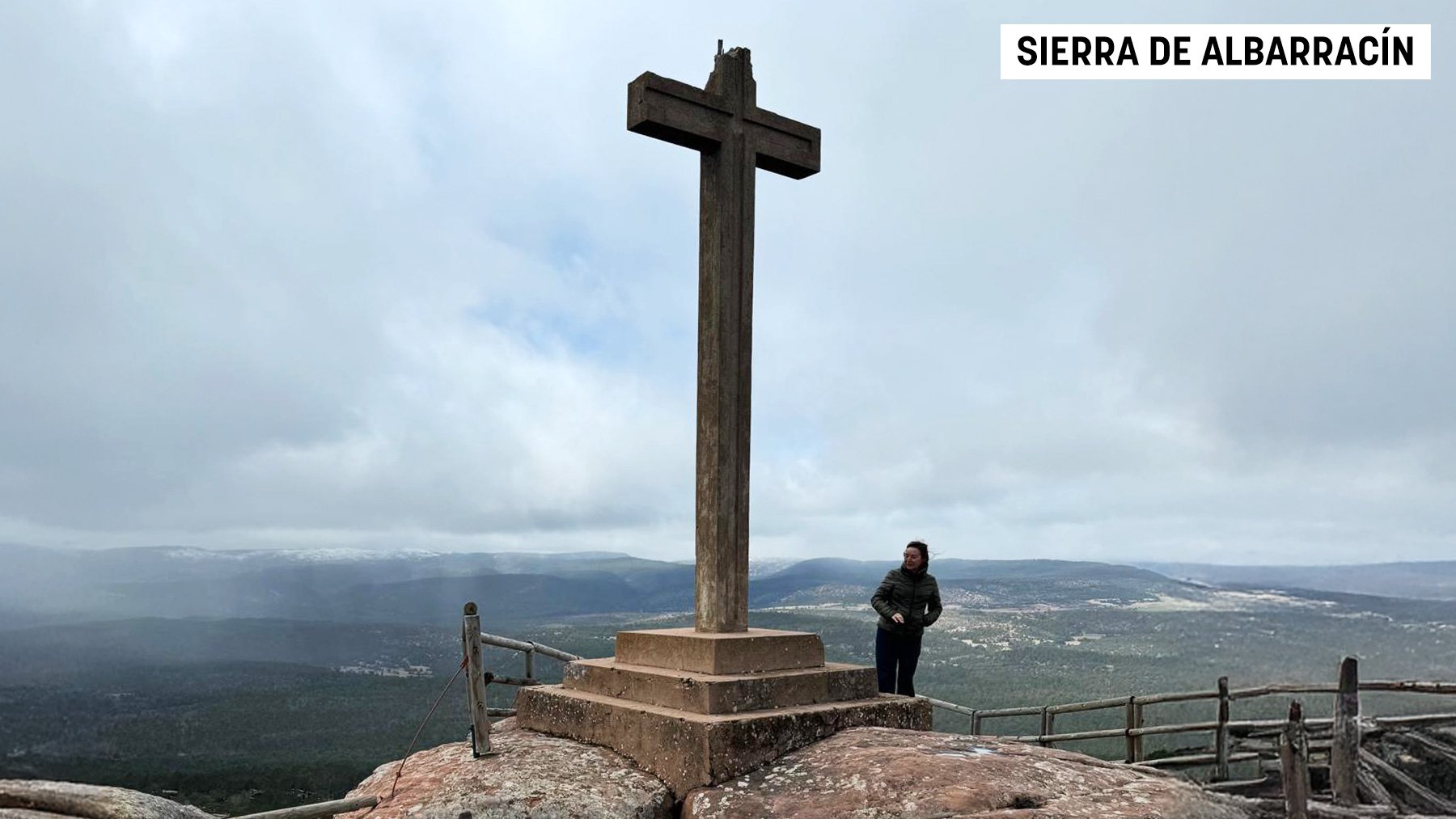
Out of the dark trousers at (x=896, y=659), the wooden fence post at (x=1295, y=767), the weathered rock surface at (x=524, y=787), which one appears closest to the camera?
the weathered rock surface at (x=524, y=787)

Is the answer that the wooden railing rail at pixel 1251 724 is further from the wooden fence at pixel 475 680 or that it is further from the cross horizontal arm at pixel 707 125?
the cross horizontal arm at pixel 707 125

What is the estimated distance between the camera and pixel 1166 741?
35594 mm

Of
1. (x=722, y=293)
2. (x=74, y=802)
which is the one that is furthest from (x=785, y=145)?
(x=74, y=802)

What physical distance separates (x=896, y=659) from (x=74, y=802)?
5859 mm

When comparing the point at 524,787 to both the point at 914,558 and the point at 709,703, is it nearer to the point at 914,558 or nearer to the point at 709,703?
the point at 709,703

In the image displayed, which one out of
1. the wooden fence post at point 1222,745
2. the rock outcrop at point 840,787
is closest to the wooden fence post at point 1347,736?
the wooden fence post at point 1222,745

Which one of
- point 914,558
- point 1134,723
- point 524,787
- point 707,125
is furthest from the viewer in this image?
point 1134,723

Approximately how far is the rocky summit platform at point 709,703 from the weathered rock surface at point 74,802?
2.47m

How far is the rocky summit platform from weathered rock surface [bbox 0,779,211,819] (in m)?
2.47

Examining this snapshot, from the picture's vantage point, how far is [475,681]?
17.5 ft

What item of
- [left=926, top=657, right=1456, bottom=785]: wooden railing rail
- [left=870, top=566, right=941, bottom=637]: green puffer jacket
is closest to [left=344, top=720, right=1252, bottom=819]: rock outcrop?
[left=870, top=566, right=941, bottom=637]: green puffer jacket

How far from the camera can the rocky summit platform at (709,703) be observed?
197 inches

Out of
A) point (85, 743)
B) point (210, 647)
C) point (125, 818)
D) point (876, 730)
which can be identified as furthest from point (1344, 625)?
point (210, 647)

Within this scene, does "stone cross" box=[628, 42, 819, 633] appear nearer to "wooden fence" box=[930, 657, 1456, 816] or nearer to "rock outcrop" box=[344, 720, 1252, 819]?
"rock outcrop" box=[344, 720, 1252, 819]
